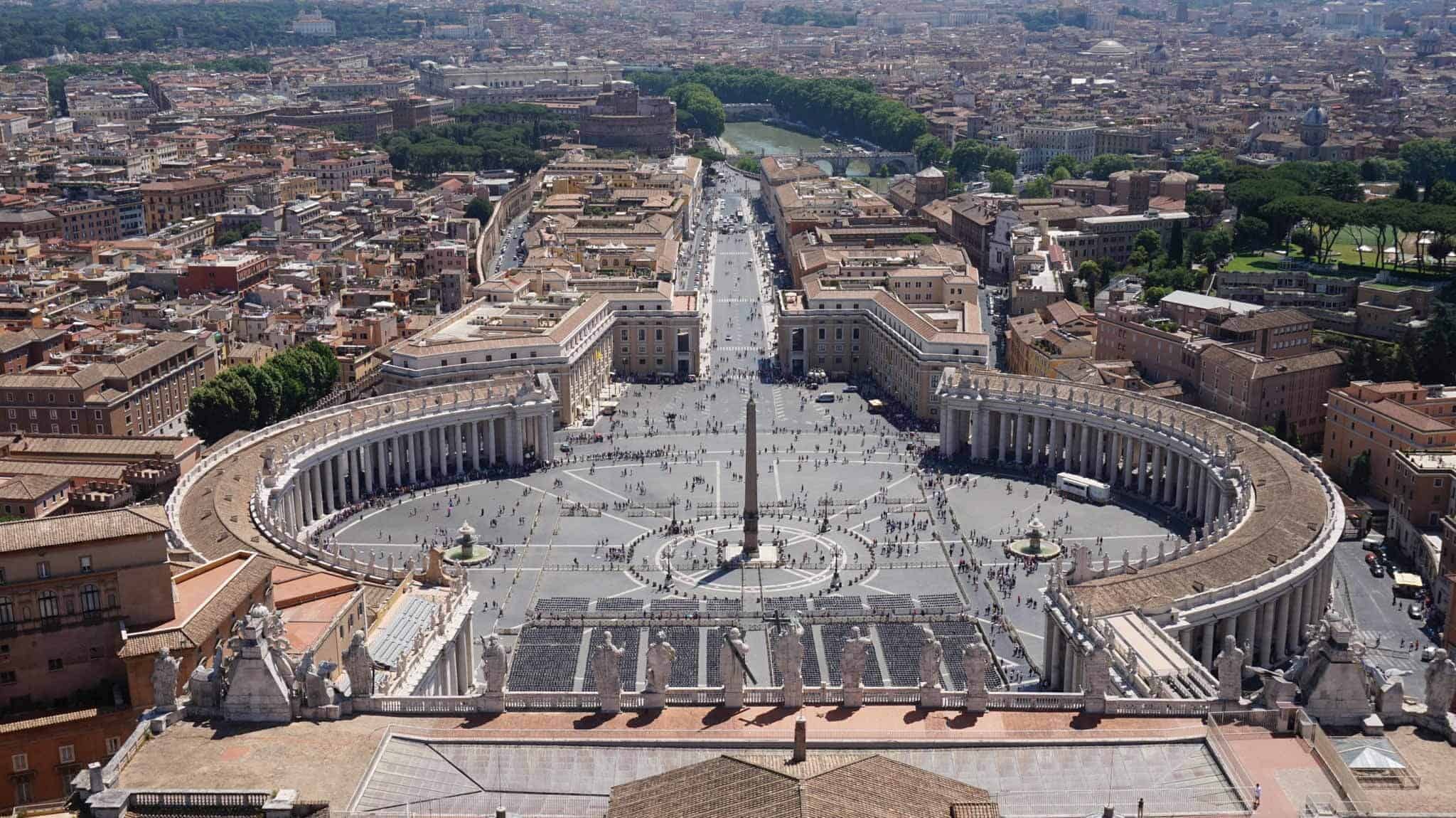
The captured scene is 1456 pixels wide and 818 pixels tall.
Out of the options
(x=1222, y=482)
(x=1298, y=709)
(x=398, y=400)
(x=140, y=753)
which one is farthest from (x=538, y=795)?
(x=398, y=400)

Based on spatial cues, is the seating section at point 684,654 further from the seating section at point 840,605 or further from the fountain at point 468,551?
the fountain at point 468,551

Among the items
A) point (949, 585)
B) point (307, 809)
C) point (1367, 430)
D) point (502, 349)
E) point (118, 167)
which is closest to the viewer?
point (307, 809)

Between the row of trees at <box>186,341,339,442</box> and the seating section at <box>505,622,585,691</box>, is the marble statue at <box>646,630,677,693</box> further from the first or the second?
the row of trees at <box>186,341,339,442</box>

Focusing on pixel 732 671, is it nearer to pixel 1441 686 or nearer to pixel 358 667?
pixel 358 667

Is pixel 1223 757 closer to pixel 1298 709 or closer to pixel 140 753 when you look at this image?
pixel 1298 709

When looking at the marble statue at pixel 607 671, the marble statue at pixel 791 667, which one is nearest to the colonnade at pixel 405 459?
the marble statue at pixel 607 671

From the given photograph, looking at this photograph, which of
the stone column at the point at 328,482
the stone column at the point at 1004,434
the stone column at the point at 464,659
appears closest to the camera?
the stone column at the point at 464,659
